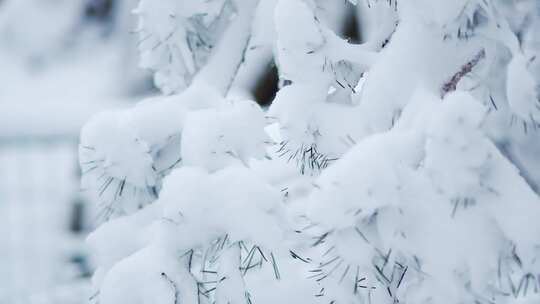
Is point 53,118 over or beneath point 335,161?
beneath

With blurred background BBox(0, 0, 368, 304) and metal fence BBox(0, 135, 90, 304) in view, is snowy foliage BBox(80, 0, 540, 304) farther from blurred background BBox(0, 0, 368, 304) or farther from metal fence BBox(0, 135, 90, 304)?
metal fence BBox(0, 135, 90, 304)

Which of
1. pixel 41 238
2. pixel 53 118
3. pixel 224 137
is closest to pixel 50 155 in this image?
pixel 41 238

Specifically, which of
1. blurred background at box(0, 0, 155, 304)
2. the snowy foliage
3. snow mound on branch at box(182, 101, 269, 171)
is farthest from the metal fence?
snow mound on branch at box(182, 101, 269, 171)

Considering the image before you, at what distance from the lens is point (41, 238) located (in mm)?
4043

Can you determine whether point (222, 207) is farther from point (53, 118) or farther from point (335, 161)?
point (53, 118)

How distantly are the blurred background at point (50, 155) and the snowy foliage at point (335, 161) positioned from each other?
24.3 inches

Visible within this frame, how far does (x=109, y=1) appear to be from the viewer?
6980mm

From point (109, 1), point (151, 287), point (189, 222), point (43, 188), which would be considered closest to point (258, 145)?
point (189, 222)

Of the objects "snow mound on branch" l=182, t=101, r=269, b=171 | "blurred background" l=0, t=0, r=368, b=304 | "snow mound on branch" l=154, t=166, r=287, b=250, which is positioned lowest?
"blurred background" l=0, t=0, r=368, b=304

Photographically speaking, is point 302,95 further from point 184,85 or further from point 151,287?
point 184,85

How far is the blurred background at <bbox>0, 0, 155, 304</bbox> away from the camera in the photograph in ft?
11.3

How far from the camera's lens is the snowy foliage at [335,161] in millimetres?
952

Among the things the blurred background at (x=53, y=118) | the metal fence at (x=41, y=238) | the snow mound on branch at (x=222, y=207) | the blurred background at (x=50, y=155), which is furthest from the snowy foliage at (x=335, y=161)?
the metal fence at (x=41, y=238)

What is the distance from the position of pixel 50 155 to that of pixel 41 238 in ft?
4.68
